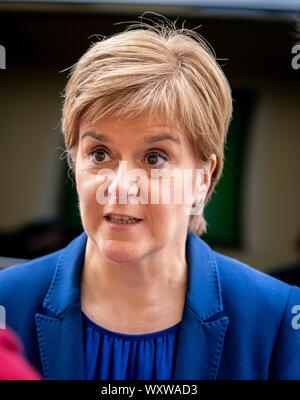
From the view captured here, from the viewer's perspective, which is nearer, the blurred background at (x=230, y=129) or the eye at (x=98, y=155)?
the eye at (x=98, y=155)

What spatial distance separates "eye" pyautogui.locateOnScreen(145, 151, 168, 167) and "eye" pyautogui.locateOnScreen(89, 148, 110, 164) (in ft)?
0.28

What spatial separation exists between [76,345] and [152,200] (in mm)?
355

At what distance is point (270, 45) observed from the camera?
1475 millimetres

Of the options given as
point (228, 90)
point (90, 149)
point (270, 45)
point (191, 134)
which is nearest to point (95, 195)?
point (90, 149)

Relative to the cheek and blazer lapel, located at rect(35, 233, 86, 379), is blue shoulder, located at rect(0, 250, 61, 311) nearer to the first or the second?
blazer lapel, located at rect(35, 233, 86, 379)

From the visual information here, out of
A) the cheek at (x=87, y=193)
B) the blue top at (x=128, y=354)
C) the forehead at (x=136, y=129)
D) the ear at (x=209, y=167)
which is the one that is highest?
the forehead at (x=136, y=129)

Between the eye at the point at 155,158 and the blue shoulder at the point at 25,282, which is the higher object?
the eye at the point at 155,158

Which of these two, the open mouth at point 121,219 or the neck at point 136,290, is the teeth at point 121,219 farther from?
the neck at point 136,290

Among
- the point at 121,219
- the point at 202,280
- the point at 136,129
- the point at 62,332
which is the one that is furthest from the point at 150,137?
the point at 62,332

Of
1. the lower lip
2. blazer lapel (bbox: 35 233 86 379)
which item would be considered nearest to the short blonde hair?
the lower lip

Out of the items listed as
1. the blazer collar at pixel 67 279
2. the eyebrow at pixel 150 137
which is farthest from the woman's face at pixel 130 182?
the blazer collar at pixel 67 279

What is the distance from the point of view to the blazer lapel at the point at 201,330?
4.48 ft

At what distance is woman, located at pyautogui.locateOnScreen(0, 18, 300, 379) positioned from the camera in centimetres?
130
